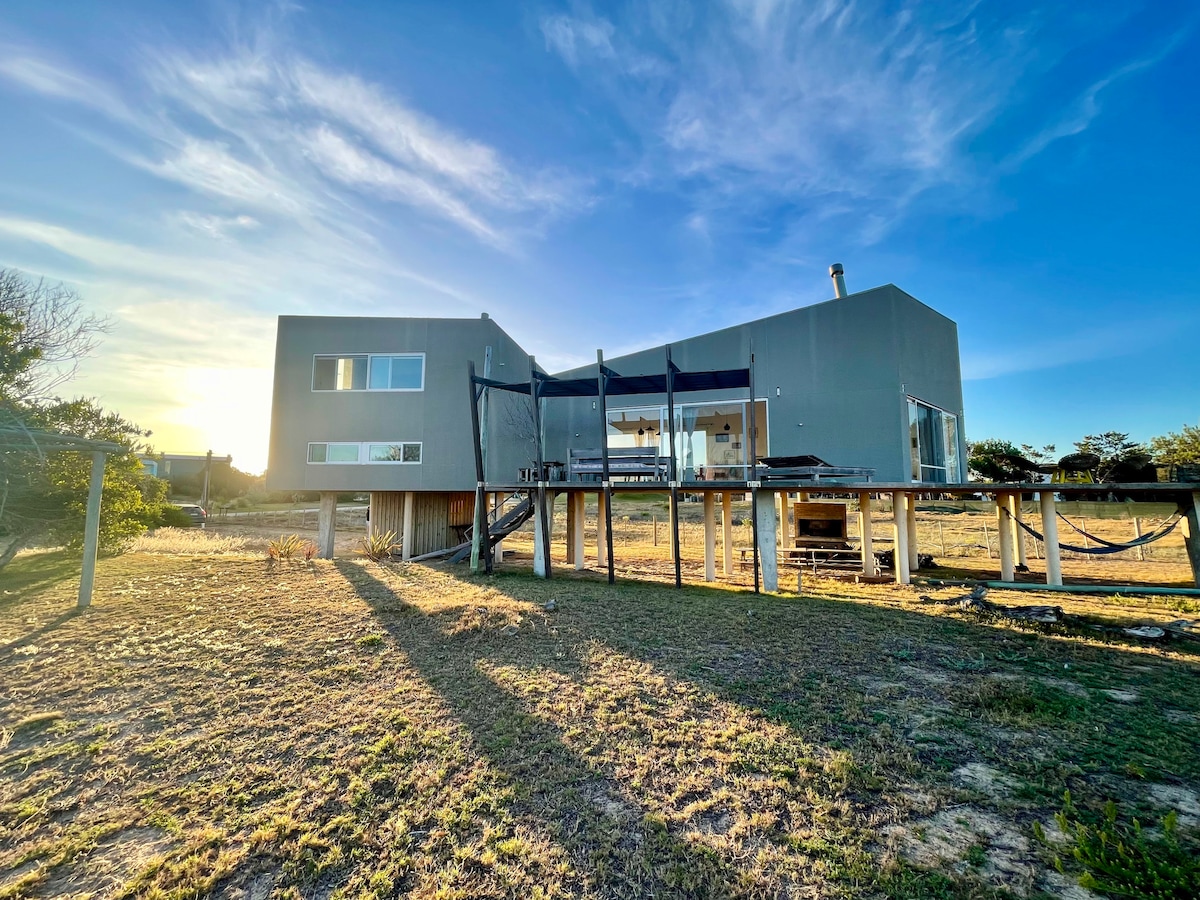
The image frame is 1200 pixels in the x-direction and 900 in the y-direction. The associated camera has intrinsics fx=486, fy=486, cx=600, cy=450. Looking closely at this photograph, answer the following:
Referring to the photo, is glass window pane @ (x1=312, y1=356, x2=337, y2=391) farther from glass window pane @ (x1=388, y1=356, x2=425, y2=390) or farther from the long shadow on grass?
the long shadow on grass

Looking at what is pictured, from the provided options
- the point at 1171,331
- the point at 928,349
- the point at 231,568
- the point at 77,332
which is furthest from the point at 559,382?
the point at 1171,331

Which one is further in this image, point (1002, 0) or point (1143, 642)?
point (1002, 0)

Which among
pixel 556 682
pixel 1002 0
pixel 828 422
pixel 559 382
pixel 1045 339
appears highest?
pixel 1002 0

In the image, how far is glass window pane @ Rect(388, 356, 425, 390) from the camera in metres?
15.2

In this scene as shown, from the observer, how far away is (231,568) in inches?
403

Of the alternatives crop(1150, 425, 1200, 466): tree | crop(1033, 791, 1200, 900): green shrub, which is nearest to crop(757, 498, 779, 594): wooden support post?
crop(1033, 791, 1200, 900): green shrub

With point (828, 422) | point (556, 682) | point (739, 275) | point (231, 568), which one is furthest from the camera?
point (739, 275)

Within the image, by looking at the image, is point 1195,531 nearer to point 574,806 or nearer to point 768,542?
point 768,542

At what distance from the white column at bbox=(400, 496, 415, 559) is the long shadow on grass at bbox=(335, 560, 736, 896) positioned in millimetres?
11452

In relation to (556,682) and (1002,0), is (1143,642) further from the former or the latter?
(1002,0)

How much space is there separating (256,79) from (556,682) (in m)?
10.4

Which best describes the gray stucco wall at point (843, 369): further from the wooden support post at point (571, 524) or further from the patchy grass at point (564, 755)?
the patchy grass at point (564, 755)

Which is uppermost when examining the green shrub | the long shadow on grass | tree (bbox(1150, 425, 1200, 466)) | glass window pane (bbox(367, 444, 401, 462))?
tree (bbox(1150, 425, 1200, 466))

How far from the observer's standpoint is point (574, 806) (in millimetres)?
2846
